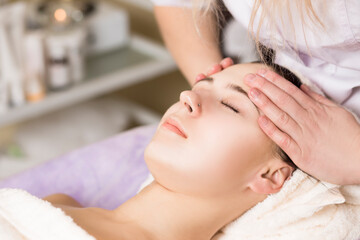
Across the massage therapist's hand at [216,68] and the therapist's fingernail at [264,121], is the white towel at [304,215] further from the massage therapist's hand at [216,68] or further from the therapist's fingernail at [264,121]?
the massage therapist's hand at [216,68]

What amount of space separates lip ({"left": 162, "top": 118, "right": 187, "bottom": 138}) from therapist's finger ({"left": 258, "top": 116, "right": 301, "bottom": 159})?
145 mm

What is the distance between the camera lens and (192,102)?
0.93 m

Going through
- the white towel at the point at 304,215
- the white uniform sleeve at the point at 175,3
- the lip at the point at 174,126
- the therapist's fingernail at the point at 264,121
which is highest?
the white uniform sleeve at the point at 175,3

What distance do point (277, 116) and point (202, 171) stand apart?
0.54 ft

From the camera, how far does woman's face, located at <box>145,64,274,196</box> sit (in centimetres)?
92

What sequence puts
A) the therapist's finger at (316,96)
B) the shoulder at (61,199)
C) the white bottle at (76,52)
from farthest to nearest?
the white bottle at (76,52), the shoulder at (61,199), the therapist's finger at (316,96)

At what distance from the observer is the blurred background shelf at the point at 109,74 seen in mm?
1835

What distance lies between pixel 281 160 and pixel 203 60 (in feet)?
1.28

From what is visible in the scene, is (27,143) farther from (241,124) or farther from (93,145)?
(241,124)

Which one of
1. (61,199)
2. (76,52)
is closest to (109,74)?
(76,52)

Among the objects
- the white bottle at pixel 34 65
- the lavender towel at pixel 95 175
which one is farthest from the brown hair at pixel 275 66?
the white bottle at pixel 34 65

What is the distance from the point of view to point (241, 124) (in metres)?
0.94

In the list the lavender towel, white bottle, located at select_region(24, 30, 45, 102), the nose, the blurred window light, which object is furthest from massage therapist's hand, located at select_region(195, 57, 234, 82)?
the blurred window light

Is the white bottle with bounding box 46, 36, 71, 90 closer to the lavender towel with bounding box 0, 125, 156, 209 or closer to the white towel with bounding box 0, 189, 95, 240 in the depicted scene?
the lavender towel with bounding box 0, 125, 156, 209
